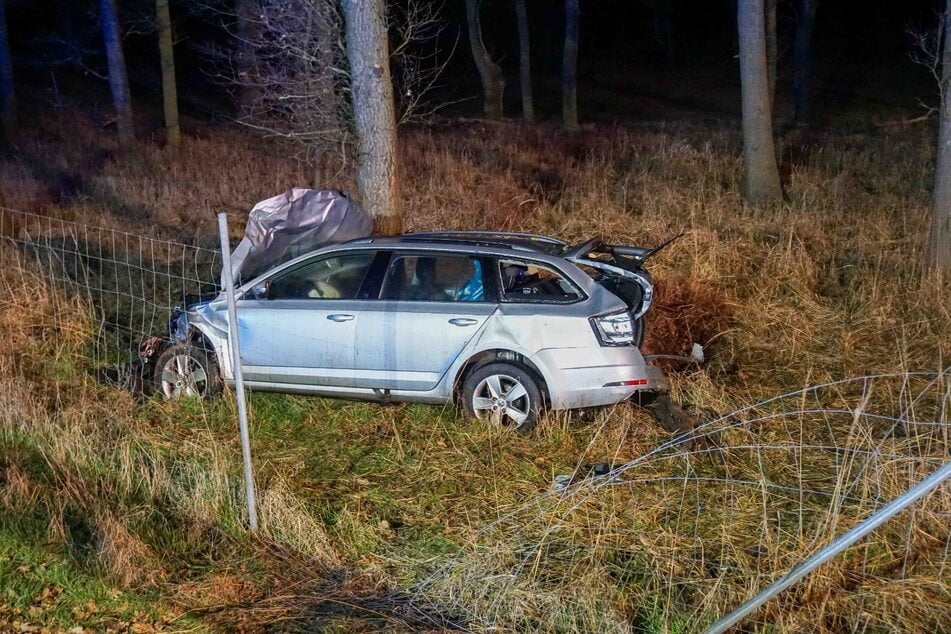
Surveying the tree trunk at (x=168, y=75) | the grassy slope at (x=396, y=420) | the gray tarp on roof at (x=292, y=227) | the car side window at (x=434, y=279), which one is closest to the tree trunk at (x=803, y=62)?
the grassy slope at (x=396, y=420)

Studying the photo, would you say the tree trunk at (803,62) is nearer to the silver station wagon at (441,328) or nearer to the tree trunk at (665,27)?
the tree trunk at (665,27)

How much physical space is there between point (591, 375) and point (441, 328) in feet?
3.76

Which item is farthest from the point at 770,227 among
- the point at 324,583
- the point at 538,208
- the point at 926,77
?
the point at 926,77

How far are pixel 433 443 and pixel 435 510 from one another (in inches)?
35.5

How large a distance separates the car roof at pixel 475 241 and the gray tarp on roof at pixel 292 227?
136 cm

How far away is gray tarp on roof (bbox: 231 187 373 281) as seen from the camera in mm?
8547

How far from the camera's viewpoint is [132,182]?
15297 mm

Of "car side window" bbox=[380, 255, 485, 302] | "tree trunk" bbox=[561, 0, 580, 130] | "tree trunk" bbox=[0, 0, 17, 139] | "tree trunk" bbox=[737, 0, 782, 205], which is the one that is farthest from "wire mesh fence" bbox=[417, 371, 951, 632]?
"tree trunk" bbox=[0, 0, 17, 139]

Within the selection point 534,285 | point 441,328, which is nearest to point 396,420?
point 441,328

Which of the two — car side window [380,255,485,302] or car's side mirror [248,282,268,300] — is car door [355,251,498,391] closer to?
car side window [380,255,485,302]

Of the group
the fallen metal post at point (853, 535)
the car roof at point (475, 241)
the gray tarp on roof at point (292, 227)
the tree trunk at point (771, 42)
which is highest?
the tree trunk at point (771, 42)

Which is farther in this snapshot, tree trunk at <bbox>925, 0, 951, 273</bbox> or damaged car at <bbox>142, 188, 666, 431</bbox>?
tree trunk at <bbox>925, 0, 951, 273</bbox>

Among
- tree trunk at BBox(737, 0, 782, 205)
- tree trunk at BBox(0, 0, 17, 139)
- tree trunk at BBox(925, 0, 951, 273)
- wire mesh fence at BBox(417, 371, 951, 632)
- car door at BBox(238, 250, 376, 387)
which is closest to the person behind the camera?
wire mesh fence at BBox(417, 371, 951, 632)

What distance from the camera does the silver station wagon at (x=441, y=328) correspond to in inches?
261
